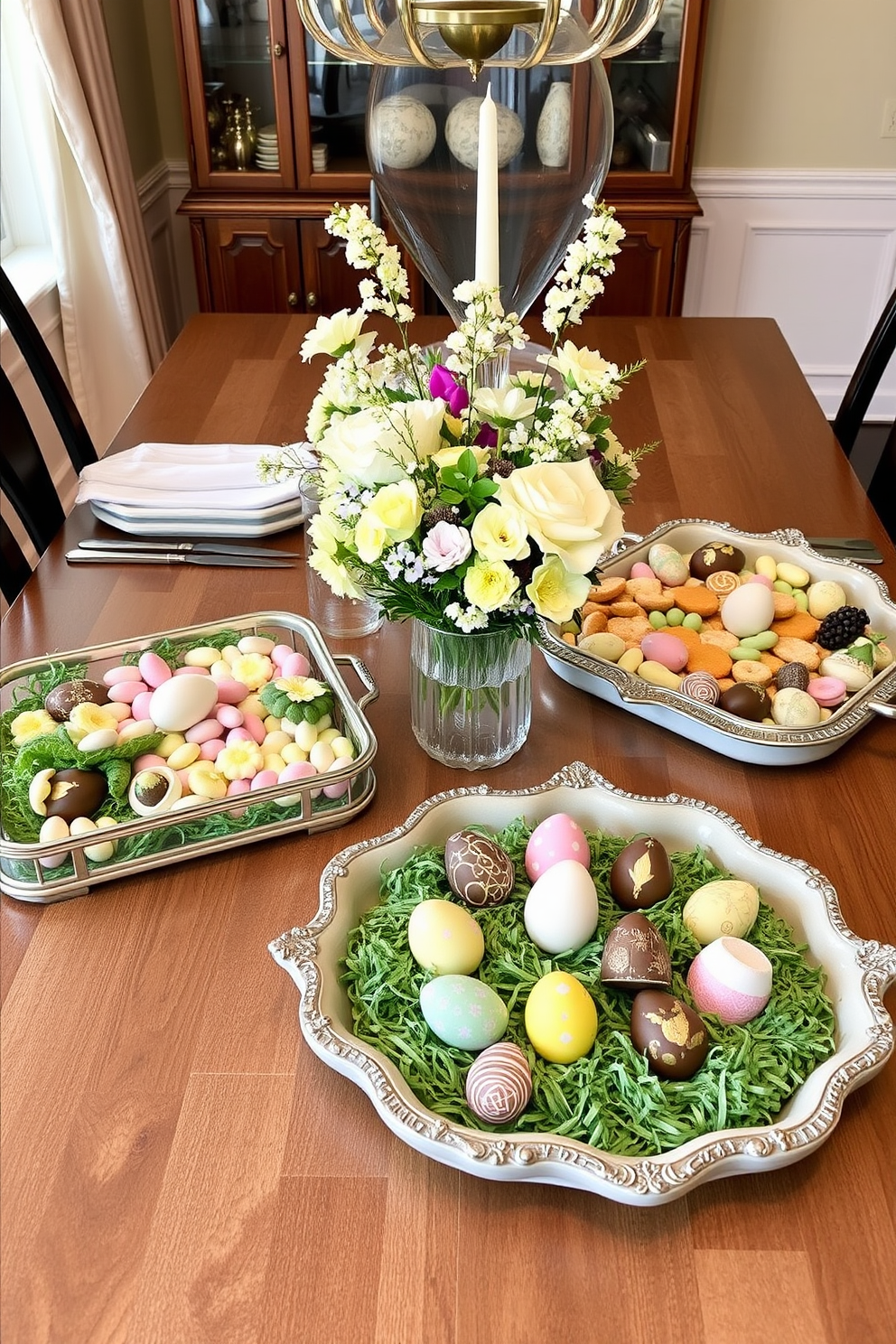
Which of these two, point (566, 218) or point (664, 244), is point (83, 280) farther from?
point (566, 218)

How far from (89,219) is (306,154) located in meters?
0.65

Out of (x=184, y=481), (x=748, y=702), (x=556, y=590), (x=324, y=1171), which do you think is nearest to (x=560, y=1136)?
(x=324, y=1171)

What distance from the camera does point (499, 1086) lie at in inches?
29.1

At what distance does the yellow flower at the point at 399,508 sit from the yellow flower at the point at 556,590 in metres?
0.10

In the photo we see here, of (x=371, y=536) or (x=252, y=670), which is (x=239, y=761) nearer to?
(x=252, y=670)

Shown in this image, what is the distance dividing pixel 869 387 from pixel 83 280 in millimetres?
1965

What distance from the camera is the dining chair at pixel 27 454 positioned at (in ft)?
4.96

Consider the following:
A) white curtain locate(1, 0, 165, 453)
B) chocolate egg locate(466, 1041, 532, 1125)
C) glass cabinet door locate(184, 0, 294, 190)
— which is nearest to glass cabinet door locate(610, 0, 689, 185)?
glass cabinet door locate(184, 0, 294, 190)

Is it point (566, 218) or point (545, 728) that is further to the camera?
point (566, 218)

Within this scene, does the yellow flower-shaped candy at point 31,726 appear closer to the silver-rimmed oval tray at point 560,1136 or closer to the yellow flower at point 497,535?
the silver-rimmed oval tray at point 560,1136

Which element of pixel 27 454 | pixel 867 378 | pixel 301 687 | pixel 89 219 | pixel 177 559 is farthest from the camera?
pixel 89 219

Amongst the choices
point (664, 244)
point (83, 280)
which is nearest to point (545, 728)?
point (83, 280)

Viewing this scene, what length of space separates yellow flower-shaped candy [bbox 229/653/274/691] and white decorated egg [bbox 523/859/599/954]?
359 mm

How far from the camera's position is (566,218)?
1483 mm
